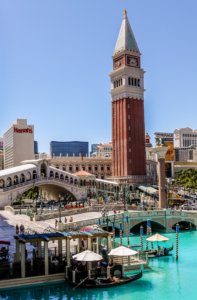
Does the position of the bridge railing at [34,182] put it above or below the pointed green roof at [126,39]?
below

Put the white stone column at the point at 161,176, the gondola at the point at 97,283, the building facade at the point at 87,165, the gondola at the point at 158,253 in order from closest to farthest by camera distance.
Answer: the gondola at the point at 97,283, the gondola at the point at 158,253, the white stone column at the point at 161,176, the building facade at the point at 87,165

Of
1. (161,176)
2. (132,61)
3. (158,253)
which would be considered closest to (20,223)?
(158,253)

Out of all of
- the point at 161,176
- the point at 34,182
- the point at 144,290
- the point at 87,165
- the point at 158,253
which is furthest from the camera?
the point at 87,165

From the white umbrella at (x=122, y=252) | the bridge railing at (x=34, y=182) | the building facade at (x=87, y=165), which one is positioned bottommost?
the white umbrella at (x=122, y=252)

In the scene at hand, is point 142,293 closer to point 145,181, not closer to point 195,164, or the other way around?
point 145,181

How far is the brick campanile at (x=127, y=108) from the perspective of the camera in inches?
4646

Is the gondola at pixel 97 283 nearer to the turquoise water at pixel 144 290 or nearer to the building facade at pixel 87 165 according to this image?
the turquoise water at pixel 144 290

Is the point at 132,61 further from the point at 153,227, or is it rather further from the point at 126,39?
the point at 153,227

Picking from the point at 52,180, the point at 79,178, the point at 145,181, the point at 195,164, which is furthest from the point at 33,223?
the point at 195,164

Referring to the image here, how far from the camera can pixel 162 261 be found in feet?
156

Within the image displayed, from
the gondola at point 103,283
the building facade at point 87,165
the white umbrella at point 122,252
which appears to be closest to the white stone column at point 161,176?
the white umbrella at point 122,252

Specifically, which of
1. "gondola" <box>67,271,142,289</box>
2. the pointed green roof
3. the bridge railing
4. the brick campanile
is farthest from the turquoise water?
the pointed green roof

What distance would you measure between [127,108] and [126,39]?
19574 millimetres

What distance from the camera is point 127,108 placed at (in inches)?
4641
